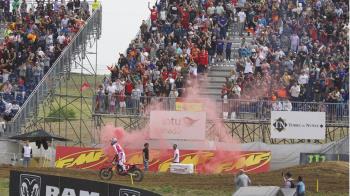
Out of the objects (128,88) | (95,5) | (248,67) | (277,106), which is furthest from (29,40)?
(277,106)

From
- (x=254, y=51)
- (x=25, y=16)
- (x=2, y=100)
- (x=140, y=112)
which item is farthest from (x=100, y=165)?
(x=25, y=16)

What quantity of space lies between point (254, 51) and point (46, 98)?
8.86m

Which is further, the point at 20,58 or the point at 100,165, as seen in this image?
the point at 20,58

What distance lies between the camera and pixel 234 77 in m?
42.3

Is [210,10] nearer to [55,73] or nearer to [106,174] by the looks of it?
[55,73]

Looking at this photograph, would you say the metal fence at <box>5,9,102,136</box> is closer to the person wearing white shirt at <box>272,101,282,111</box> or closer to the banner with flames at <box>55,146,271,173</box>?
the banner with flames at <box>55,146,271,173</box>

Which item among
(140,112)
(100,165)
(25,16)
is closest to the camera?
(100,165)

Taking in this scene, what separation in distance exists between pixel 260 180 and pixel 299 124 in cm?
528

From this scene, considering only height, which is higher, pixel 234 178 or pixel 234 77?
pixel 234 77

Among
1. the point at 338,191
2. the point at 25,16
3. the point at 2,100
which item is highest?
the point at 25,16

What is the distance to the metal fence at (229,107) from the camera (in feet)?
130

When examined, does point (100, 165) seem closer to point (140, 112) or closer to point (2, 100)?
point (140, 112)

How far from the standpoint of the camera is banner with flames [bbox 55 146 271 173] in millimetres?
37719

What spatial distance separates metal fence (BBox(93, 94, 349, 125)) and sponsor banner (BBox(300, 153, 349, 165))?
2.42m
